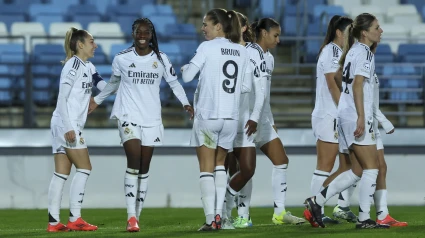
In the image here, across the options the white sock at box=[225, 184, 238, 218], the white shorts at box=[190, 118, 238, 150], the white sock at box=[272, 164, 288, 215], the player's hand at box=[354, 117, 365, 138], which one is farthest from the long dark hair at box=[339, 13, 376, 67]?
the white sock at box=[225, 184, 238, 218]

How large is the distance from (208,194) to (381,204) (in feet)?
4.74

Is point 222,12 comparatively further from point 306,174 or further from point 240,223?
point 306,174

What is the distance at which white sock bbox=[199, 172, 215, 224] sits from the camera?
796 cm

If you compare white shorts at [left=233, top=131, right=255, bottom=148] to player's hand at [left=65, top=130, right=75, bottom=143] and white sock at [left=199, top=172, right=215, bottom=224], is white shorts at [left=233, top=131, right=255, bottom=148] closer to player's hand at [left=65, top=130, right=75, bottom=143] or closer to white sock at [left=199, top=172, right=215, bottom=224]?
white sock at [left=199, top=172, right=215, bottom=224]

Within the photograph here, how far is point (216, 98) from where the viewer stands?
798 cm

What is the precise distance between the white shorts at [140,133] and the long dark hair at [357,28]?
5.17 ft

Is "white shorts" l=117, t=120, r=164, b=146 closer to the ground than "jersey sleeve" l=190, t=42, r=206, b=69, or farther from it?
closer to the ground

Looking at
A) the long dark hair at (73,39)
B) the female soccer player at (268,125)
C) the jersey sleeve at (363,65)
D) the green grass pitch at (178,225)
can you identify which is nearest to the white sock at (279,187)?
the female soccer player at (268,125)

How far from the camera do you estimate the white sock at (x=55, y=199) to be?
868 cm

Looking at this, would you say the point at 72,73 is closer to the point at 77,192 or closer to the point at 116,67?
the point at 116,67

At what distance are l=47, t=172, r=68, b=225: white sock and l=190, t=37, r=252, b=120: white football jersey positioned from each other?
58.1 inches

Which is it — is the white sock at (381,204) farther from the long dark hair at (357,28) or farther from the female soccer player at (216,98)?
the female soccer player at (216,98)

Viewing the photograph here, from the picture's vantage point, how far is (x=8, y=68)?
13453 mm

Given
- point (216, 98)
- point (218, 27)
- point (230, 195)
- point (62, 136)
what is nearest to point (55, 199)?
point (62, 136)
